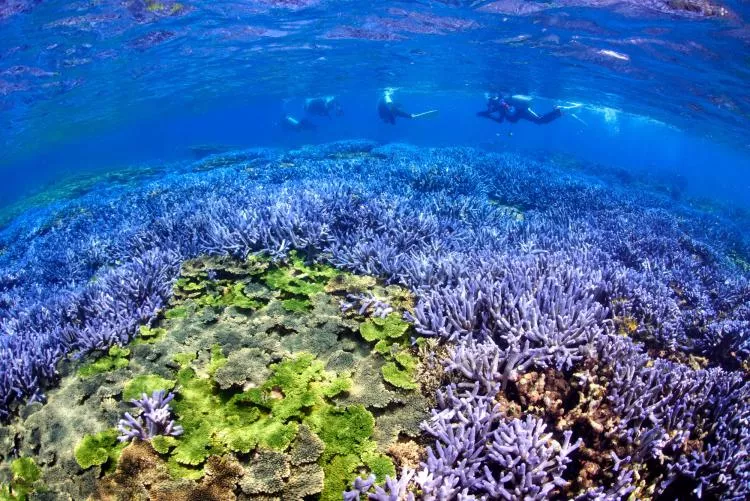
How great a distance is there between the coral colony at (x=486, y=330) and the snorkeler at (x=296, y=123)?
24.7 metres

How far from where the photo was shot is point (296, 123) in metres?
31.8

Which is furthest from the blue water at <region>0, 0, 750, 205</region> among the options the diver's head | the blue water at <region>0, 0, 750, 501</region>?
the blue water at <region>0, 0, 750, 501</region>

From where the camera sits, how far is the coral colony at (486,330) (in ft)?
9.71

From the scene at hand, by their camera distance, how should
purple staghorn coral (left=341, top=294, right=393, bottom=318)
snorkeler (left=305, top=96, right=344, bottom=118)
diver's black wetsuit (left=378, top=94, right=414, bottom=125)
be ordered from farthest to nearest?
snorkeler (left=305, top=96, right=344, bottom=118), diver's black wetsuit (left=378, top=94, right=414, bottom=125), purple staghorn coral (left=341, top=294, right=393, bottom=318)

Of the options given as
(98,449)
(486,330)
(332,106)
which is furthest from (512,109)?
(98,449)

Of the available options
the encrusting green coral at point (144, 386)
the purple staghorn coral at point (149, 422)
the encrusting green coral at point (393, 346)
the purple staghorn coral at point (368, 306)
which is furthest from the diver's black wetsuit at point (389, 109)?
the purple staghorn coral at point (149, 422)

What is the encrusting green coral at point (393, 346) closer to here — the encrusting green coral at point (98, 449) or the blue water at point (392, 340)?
the blue water at point (392, 340)

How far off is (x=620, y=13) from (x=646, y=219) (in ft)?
37.2

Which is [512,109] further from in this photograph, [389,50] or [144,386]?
[144,386]

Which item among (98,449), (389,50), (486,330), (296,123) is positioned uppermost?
(389,50)

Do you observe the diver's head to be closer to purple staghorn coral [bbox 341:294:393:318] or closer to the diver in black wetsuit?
the diver in black wetsuit

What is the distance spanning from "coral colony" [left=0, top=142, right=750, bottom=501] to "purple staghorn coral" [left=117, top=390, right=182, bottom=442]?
0.05 ft

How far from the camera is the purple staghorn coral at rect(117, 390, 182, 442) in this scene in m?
3.21

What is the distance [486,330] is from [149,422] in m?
3.13
